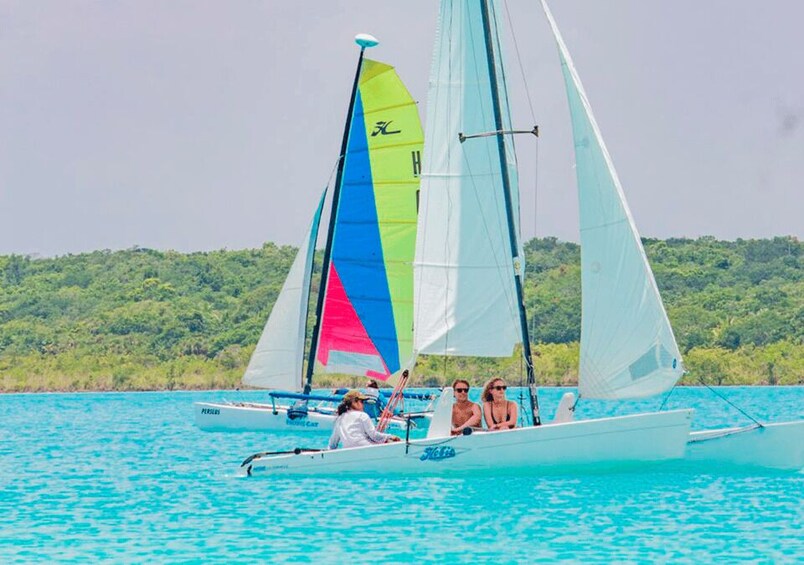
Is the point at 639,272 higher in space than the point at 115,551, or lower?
higher

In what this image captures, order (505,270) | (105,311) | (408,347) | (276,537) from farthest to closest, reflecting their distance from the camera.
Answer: (105,311) → (408,347) → (505,270) → (276,537)

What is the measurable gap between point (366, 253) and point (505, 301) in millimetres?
13675

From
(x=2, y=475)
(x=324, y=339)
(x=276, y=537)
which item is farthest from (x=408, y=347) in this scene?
(x=276, y=537)

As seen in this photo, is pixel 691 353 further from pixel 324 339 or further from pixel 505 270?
pixel 505 270

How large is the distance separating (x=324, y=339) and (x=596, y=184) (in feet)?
53.7

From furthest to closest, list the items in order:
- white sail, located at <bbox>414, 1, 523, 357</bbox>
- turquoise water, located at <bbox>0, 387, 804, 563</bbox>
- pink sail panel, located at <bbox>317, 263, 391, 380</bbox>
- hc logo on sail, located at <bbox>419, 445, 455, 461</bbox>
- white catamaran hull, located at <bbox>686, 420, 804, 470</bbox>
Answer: pink sail panel, located at <bbox>317, 263, 391, 380</bbox> → white sail, located at <bbox>414, 1, 523, 357</bbox> → white catamaran hull, located at <bbox>686, 420, 804, 470</bbox> → hc logo on sail, located at <bbox>419, 445, 455, 461</bbox> → turquoise water, located at <bbox>0, 387, 804, 563</bbox>

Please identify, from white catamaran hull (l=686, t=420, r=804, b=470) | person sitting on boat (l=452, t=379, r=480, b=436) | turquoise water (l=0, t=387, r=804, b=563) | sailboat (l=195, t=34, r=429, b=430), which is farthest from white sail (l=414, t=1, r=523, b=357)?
sailboat (l=195, t=34, r=429, b=430)

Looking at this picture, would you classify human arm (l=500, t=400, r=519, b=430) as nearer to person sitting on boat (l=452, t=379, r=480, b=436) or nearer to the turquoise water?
person sitting on boat (l=452, t=379, r=480, b=436)

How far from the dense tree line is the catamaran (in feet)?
151

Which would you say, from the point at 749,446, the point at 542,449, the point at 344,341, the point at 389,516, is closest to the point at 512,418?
the point at 542,449

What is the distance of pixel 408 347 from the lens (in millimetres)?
37812

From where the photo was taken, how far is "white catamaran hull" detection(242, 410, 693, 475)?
2270 cm

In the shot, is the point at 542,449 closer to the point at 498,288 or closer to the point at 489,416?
the point at 489,416

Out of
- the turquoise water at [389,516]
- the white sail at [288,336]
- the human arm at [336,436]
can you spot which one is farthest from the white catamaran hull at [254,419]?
the human arm at [336,436]
